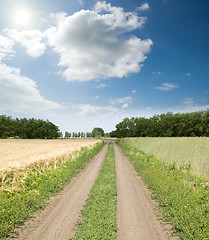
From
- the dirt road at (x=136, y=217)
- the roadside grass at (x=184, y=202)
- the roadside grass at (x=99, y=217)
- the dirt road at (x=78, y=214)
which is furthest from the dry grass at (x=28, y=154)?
the roadside grass at (x=184, y=202)

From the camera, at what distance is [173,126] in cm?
6462

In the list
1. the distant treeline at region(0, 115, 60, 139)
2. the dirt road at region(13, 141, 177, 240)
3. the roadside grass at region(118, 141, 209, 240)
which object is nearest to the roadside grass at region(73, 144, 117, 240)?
the dirt road at region(13, 141, 177, 240)

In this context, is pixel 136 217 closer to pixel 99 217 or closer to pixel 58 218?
pixel 99 217

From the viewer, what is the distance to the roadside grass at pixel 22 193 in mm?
5242

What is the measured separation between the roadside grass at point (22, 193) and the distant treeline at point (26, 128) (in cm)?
7629

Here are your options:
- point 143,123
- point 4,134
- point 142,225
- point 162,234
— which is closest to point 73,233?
point 142,225

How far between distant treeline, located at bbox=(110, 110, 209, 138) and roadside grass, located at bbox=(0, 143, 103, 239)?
207 feet

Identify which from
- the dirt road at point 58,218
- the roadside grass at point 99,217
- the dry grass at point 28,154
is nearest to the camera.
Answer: the roadside grass at point 99,217

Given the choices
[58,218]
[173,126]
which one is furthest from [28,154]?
[173,126]

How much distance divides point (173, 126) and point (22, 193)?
67.5 metres

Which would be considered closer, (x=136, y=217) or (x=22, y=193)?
(x=136, y=217)

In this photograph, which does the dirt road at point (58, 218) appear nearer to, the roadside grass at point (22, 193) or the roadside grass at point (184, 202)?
the roadside grass at point (22, 193)

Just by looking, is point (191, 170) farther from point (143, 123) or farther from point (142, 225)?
point (143, 123)

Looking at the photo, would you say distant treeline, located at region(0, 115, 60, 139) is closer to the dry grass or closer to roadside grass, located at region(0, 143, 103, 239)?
the dry grass
